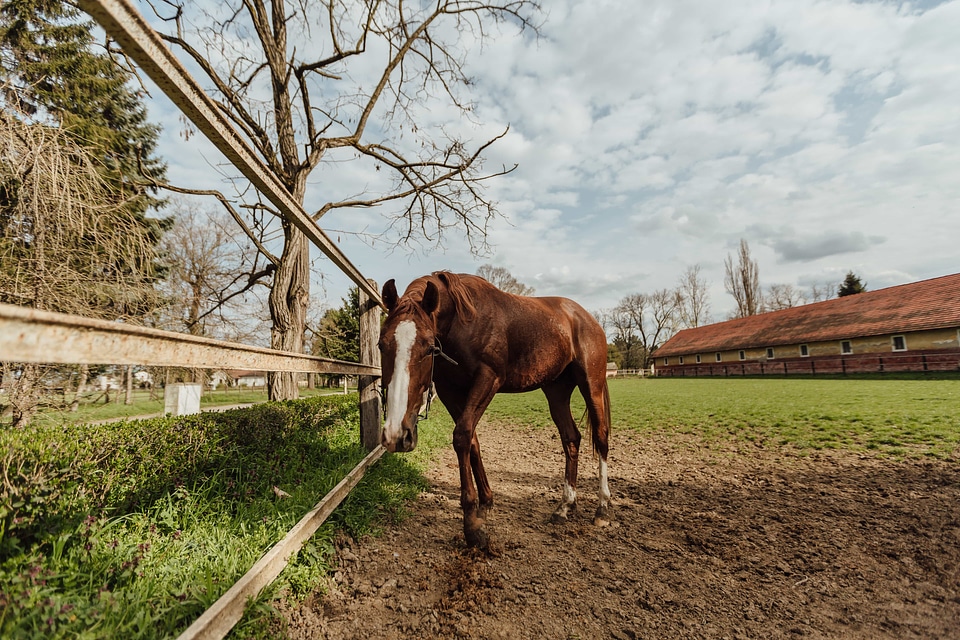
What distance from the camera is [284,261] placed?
750cm

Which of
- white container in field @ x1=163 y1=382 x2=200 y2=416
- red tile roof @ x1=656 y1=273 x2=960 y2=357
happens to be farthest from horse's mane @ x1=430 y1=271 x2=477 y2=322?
red tile roof @ x1=656 y1=273 x2=960 y2=357

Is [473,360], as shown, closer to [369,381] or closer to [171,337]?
[171,337]

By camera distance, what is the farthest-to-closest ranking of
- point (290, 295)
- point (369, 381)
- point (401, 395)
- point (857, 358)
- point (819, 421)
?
point (857, 358), point (819, 421), point (290, 295), point (369, 381), point (401, 395)

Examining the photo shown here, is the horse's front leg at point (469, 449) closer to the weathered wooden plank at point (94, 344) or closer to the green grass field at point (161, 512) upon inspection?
the green grass field at point (161, 512)

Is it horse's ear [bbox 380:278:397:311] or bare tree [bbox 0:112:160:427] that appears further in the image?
horse's ear [bbox 380:278:397:311]

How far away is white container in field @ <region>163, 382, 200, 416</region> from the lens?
679 centimetres

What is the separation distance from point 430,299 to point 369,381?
99.3 inches

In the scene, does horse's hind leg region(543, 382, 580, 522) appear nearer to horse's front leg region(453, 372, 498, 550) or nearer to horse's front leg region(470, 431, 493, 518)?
horse's front leg region(470, 431, 493, 518)

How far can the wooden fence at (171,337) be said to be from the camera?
989 millimetres

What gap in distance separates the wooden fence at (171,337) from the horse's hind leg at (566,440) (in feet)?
7.38

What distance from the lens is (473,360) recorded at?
321cm

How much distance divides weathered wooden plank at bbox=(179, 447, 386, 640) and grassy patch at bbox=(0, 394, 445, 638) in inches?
4.7

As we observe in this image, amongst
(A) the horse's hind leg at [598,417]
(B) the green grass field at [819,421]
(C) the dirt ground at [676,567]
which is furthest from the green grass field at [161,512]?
(B) the green grass field at [819,421]

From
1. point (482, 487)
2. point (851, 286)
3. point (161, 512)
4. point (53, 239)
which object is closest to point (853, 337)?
point (851, 286)
